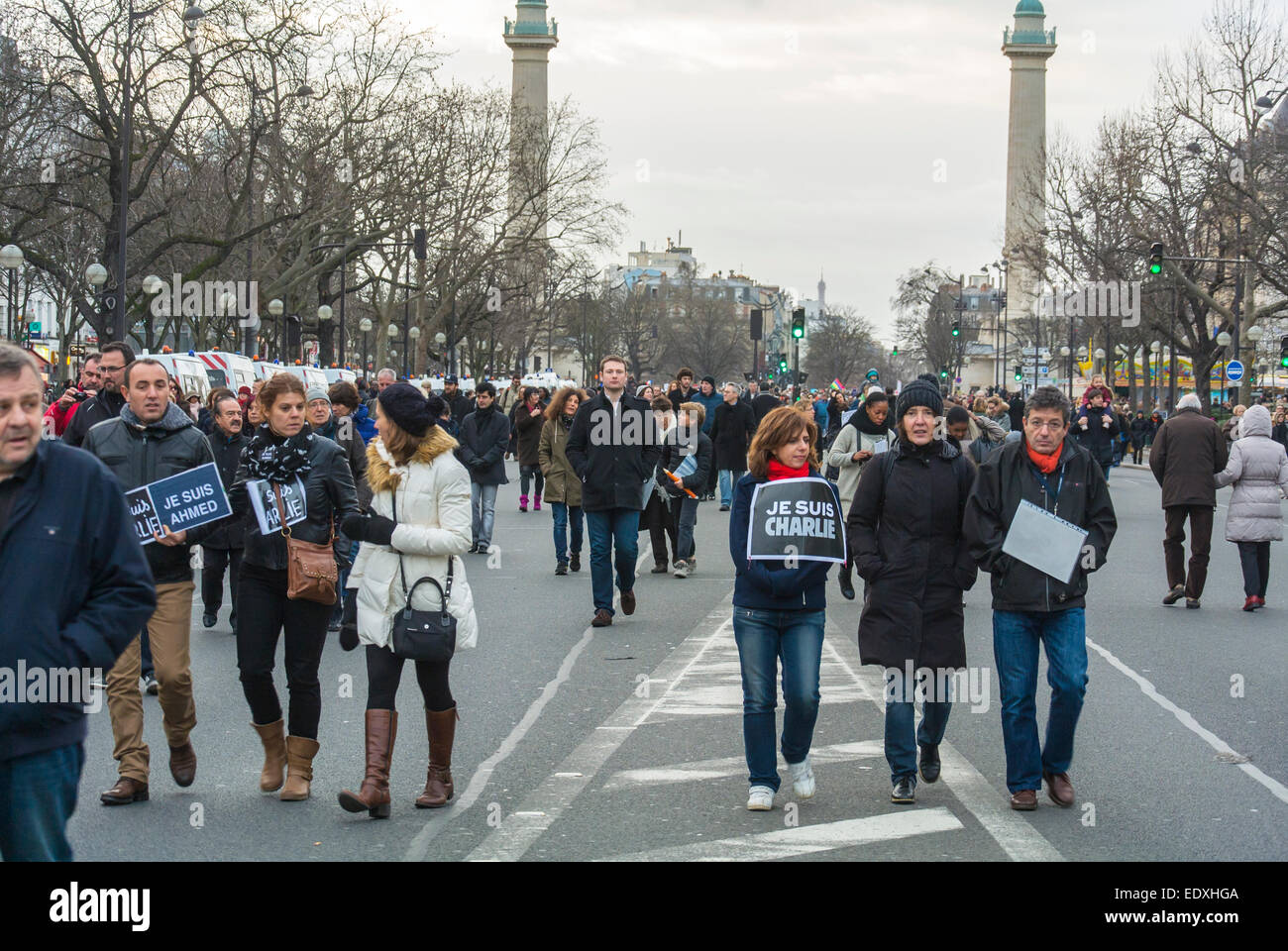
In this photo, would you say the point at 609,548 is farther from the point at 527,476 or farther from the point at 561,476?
the point at 527,476

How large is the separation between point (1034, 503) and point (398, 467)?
8.70ft

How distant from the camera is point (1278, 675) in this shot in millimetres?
10312

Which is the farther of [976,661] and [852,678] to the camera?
[976,661]

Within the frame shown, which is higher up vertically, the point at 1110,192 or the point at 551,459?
the point at 1110,192

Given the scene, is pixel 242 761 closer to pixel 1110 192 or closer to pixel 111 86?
pixel 111 86

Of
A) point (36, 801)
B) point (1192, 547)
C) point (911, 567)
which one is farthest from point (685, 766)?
point (1192, 547)

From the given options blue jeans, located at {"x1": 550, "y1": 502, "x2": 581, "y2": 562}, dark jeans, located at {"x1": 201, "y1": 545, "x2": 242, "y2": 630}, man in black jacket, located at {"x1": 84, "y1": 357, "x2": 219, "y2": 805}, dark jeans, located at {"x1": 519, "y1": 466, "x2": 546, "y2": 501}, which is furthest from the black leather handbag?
dark jeans, located at {"x1": 519, "y1": 466, "x2": 546, "y2": 501}

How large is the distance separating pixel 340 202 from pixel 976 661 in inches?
1580

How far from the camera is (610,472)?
1231cm

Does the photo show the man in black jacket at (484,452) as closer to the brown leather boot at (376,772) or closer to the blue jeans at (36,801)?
the brown leather boot at (376,772)

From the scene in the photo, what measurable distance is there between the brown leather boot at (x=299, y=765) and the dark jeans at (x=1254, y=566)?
30.6 feet

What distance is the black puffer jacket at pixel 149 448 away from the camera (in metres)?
7.40
